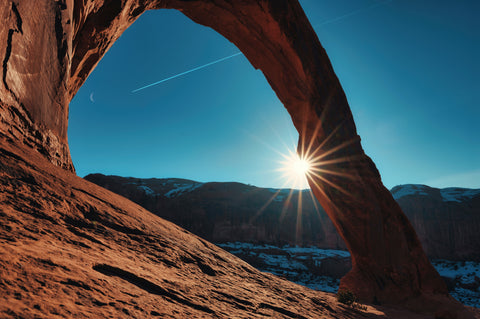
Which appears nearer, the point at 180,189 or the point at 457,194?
the point at 457,194

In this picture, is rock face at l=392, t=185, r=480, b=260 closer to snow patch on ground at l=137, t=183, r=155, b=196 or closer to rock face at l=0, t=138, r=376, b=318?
snow patch on ground at l=137, t=183, r=155, b=196

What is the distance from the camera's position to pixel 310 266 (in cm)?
2902

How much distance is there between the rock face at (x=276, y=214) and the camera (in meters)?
34.1

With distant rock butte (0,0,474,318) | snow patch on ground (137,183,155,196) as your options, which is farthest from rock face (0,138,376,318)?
snow patch on ground (137,183,155,196)

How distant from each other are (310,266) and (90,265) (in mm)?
31713

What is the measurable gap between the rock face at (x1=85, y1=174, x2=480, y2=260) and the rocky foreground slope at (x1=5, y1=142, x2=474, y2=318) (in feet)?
109

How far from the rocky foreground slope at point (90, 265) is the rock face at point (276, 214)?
33367mm

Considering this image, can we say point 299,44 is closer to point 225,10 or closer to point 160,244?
Answer: point 225,10

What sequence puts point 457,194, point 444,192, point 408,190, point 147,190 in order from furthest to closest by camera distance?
1. point 408,190
2. point 444,192
3. point 457,194
4. point 147,190

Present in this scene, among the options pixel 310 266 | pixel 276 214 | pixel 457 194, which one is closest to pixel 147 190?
pixel 276 214

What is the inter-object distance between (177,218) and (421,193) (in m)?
39.2

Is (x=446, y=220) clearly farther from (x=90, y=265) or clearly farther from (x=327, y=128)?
(x=90, y=265)

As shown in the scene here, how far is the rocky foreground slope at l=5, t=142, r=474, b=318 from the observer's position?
3.41ft

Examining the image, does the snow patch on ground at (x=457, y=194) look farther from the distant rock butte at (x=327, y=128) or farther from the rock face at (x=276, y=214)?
the distant rock butte at (x=327, y=128)
